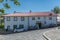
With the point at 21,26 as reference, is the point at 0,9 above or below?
above

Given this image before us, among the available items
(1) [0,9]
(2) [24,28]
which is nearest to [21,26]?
(2) [24,28]

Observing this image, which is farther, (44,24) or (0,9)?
(44,24)

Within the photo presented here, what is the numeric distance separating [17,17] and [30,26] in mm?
5498

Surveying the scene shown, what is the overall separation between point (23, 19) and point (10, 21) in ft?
14.3

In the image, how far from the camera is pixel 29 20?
2559 inches

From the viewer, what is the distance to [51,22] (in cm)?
6525

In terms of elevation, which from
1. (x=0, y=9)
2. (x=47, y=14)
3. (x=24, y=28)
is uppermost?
(x=0, y=9)

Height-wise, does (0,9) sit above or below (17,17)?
above

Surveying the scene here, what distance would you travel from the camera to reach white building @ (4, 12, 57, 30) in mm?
64438

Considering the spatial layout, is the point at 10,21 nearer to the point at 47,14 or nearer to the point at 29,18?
the point at 29,18

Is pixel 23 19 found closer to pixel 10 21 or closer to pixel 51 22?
pixel 10 21

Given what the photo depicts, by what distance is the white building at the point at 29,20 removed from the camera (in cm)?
6444

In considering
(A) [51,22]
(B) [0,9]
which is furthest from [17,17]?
(B) [0,9]

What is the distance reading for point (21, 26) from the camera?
212ft
